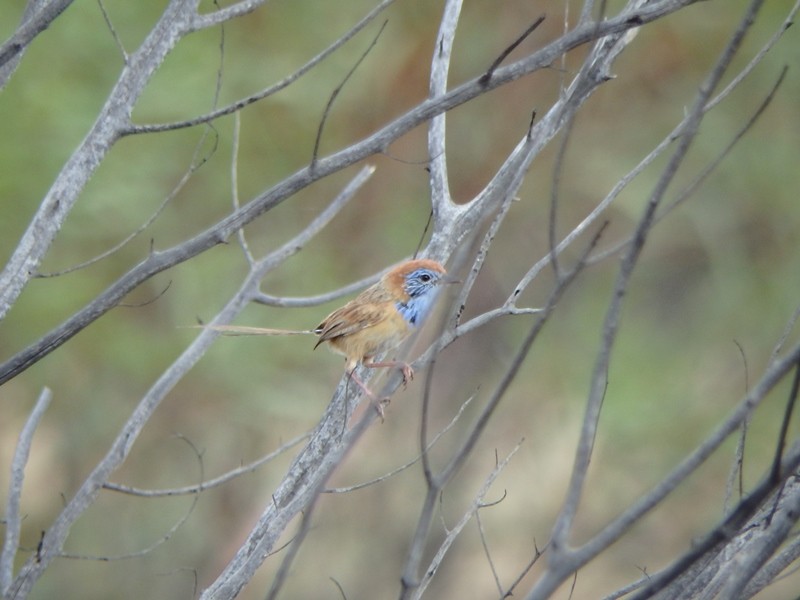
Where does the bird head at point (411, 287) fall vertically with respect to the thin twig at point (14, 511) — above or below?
above

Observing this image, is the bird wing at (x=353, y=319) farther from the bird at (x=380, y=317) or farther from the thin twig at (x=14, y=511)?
the thin twig at (x=14, y=511)

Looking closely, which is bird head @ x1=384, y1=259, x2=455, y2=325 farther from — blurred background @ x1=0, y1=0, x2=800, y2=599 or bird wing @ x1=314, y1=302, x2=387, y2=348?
blurred background @ x1=0, y1=0, x2=800, y2=599

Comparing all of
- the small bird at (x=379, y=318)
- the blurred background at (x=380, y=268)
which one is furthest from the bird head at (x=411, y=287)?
the blurred background at (x=380, y=268)

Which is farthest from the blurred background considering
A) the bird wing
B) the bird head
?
the bird head

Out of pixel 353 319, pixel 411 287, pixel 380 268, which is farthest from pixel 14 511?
pixel 380 268

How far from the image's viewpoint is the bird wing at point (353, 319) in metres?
3.78

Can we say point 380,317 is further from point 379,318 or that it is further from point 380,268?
point 380,268

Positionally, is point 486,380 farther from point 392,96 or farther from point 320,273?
point 392,96

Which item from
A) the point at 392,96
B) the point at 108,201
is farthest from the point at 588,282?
the point at 108,201

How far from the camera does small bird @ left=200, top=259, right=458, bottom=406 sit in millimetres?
3639

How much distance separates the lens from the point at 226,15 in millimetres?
2635

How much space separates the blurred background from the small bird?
2.68 metres

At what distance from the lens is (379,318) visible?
379cm

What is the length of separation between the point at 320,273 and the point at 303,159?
2.56 feet
